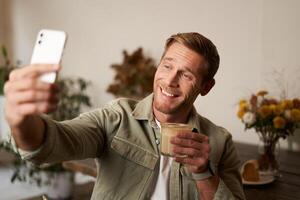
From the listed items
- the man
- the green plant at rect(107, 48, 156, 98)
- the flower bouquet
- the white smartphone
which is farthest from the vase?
the white smartphone

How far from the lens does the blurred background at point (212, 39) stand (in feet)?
6.72

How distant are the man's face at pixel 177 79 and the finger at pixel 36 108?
0.59 metres

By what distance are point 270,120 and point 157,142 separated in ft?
2.39

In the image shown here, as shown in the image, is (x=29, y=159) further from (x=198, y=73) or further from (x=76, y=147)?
(x=198, y=73)

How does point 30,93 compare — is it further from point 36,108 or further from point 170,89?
point 170,89

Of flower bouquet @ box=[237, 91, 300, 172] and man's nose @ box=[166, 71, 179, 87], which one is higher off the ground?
man's nose @ box=[166, 71, 179, 87]

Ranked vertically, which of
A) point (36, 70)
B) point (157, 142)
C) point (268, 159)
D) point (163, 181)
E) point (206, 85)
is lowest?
point (268, 159)

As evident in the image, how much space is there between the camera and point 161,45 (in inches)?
105

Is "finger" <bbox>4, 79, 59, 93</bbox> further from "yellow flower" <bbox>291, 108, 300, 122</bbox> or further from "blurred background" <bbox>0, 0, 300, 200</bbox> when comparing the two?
"blurred background" <bbox>0, 0, 300, 200</bbox>

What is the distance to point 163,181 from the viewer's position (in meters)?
1.21

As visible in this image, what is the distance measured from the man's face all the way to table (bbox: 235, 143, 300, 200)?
0.58 meters

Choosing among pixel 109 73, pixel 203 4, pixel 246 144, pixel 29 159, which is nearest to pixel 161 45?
pixel 203 4

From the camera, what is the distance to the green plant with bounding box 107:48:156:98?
2705mm

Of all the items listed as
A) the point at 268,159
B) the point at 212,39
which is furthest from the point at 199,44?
the point at 212,39
